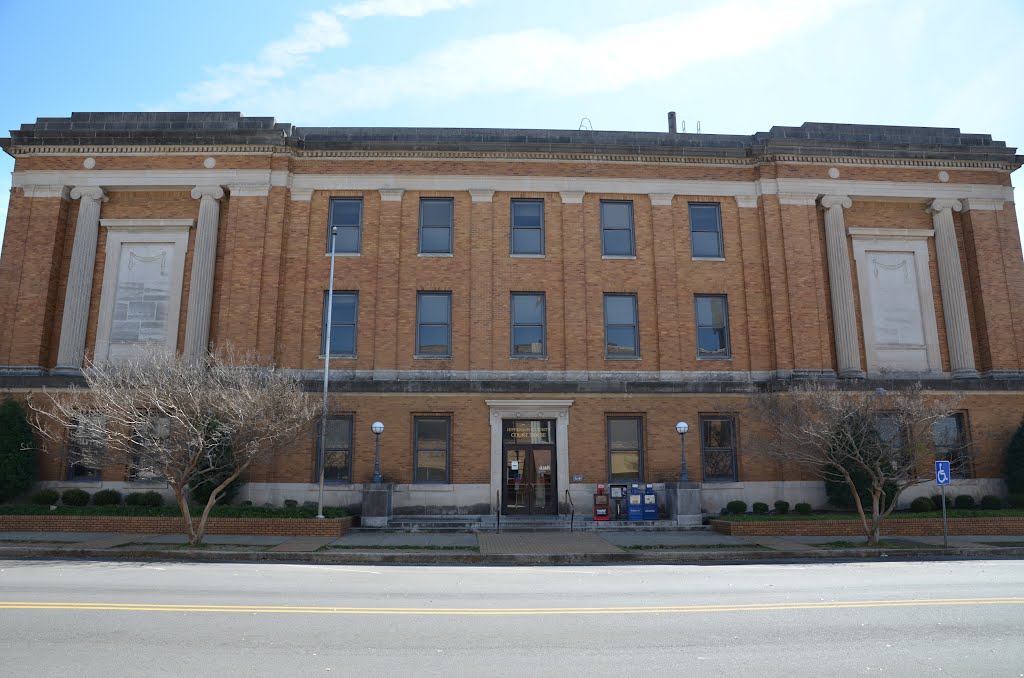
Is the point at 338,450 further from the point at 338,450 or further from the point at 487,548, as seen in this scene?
the point at 487,548

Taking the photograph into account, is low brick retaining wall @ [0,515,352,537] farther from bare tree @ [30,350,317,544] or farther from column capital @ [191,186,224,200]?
column capital @ [191,186,224,200]

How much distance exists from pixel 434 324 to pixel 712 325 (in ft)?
33.8

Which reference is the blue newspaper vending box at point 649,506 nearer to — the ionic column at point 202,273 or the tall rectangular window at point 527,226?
the tall rectangular window at point 527,226

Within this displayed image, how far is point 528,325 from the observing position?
24.6 metres

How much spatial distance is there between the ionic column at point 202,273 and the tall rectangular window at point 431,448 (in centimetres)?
790

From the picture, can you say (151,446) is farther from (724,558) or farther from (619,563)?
(724,558)

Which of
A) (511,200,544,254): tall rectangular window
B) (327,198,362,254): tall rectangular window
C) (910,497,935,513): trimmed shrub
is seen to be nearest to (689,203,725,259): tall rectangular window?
(511,200,544,254): tall rectangular window

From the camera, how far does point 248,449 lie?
1722 cm

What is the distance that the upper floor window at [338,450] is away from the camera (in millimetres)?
23219

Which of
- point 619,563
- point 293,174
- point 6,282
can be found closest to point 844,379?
point 619,563

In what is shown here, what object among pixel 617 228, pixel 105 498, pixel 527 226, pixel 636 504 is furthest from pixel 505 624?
pixel 617 228

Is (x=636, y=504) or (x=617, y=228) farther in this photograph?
(x=617, y=228)

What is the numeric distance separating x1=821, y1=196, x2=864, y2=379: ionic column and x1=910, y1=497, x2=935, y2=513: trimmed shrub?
4.51 metres

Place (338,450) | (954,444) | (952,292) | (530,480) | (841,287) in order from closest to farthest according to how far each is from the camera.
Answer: (338,450) < (530,480) < (954,444) < (841,287) < (952,292)
